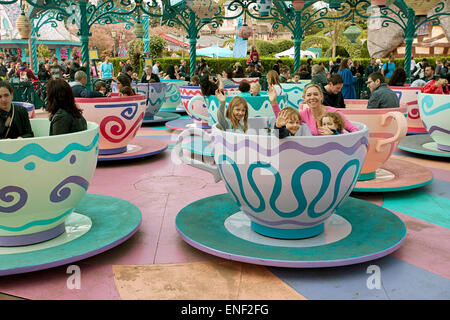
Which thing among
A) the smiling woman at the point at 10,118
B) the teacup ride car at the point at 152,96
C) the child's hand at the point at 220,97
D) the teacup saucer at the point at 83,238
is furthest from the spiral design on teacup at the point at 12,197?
the teacup ride car at the point at 152,96

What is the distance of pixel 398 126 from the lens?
4008 mm

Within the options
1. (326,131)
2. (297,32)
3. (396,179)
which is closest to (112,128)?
(396,179)

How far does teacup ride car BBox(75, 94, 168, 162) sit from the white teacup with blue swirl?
310cm

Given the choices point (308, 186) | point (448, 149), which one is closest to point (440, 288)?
point (308, 186)

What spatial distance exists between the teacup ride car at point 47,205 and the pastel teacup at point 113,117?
274 centimetres

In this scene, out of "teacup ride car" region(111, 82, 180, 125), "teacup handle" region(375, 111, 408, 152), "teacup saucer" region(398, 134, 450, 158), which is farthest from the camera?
"teacup ride car" region(111, 82, 180, 125)

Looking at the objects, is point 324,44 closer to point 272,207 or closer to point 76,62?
point 76,62

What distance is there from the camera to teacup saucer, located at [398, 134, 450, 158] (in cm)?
600

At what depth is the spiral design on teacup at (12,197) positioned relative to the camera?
2.80m

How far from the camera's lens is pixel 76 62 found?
472 inches

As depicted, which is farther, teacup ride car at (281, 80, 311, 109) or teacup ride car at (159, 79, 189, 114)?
teacup ride car at (159, 79, 189, 114)

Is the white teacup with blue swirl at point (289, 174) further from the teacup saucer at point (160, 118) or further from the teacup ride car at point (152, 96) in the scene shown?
the teacup ride car at point (152, 96)

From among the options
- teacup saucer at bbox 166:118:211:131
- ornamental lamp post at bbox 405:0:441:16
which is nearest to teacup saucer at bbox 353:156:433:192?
ornamental lamp post at bbox 405:0:441:16

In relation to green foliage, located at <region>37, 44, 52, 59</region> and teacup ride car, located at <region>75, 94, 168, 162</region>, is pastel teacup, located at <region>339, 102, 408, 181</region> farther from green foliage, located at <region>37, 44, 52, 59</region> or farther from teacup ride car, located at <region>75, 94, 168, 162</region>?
green foliage, located at <region>37, 44, 52, 59</region>
